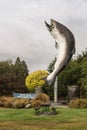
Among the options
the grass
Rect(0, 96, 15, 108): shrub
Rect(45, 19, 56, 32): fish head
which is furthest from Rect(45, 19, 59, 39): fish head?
Rect(0, 96, 15, 108): shrub

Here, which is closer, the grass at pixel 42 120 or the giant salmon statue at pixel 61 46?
the giant salmon statue at pixel 61 46

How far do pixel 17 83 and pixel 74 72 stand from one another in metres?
12.6

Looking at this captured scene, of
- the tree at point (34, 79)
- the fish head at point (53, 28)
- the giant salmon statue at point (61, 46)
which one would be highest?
the tree at point (34, 79)

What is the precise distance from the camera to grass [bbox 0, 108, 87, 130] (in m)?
22.9

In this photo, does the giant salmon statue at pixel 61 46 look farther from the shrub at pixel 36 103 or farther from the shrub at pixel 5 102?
the shrub at pixel 5 102

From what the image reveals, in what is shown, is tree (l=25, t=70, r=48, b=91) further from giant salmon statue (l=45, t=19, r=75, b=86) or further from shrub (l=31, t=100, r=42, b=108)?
giant salmon statue (l=45, t=19, r=75, b=86)

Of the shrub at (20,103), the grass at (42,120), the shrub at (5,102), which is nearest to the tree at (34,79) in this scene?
the shrub at (5,102)

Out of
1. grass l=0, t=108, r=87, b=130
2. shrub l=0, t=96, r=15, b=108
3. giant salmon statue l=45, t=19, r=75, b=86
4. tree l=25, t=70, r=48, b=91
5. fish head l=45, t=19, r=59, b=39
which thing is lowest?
grass l=0, t=108, r=87, b=130

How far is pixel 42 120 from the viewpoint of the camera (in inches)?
1078

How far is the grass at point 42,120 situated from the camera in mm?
22859

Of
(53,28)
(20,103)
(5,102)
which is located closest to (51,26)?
(53,28)

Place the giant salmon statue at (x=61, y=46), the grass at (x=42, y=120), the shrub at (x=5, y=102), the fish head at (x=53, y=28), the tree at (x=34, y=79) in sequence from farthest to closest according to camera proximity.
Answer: the tree at (x=34, y=79), the shrub at (x=5, y=102), the grass at (x=42, y=120), the fish head at (x=53, y=28), the giant salmon statue at (x=61, y=46)

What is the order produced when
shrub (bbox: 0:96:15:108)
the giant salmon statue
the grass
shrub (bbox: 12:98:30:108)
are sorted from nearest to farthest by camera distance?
the giant salmon statue < the grass < shrub (bbox: 12:98:30:108) < shrub (bbox: 0:96:15:108)

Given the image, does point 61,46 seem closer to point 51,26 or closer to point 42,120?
point 51,26
